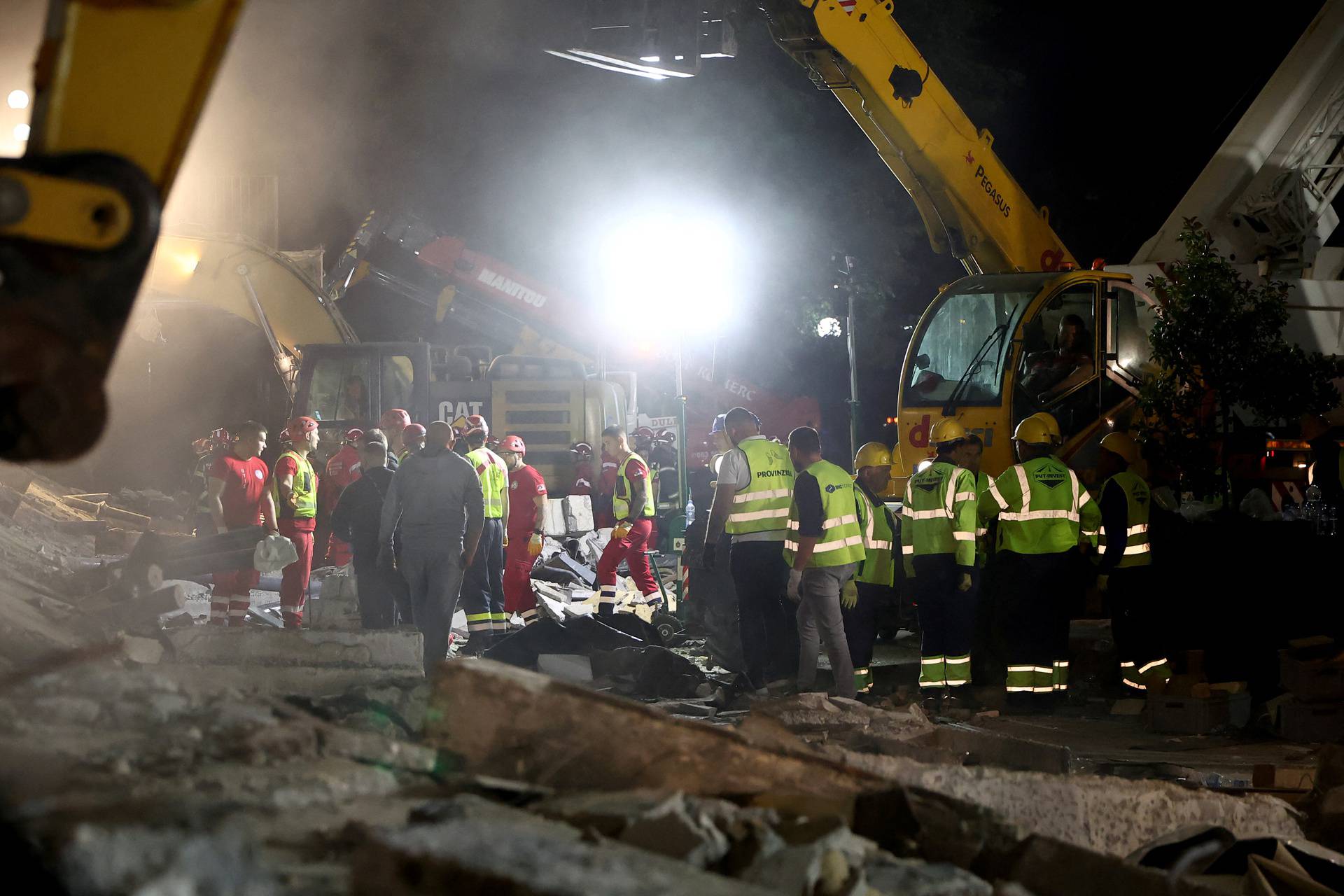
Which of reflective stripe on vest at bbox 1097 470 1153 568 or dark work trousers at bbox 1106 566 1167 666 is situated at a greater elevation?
reflective stripe on vest at bbox 1097 470 1153 568

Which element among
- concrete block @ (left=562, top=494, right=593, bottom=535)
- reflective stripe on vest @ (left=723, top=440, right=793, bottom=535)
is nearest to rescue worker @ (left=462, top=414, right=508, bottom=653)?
reflective stripe on vest @ (left=723, top=440, right=793, bottom=535)

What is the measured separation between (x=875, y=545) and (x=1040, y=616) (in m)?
1.30

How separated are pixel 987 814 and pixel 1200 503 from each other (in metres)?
8.19

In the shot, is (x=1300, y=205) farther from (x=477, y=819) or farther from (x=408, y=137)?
(x=408, y=137)

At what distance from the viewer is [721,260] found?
710 inches

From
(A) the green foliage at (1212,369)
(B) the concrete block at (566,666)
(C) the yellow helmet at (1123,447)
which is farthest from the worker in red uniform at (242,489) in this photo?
(A) the green foliage at (1212,369)

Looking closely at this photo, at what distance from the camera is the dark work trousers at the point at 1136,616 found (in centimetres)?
938

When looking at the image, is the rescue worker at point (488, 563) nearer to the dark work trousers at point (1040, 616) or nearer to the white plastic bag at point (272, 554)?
the white plastic bag at point (272, 554)

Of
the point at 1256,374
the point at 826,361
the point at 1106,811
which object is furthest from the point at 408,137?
the point at 1106,811

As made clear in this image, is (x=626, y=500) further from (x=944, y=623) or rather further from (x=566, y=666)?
(x=944, y=623)

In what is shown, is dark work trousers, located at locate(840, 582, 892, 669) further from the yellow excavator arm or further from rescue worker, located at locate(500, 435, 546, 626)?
the yellow excavator arm

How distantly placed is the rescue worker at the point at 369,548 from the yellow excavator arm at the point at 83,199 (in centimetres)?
776

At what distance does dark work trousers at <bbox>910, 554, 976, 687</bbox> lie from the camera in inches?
361

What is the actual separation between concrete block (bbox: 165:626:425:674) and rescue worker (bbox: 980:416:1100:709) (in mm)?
4365
